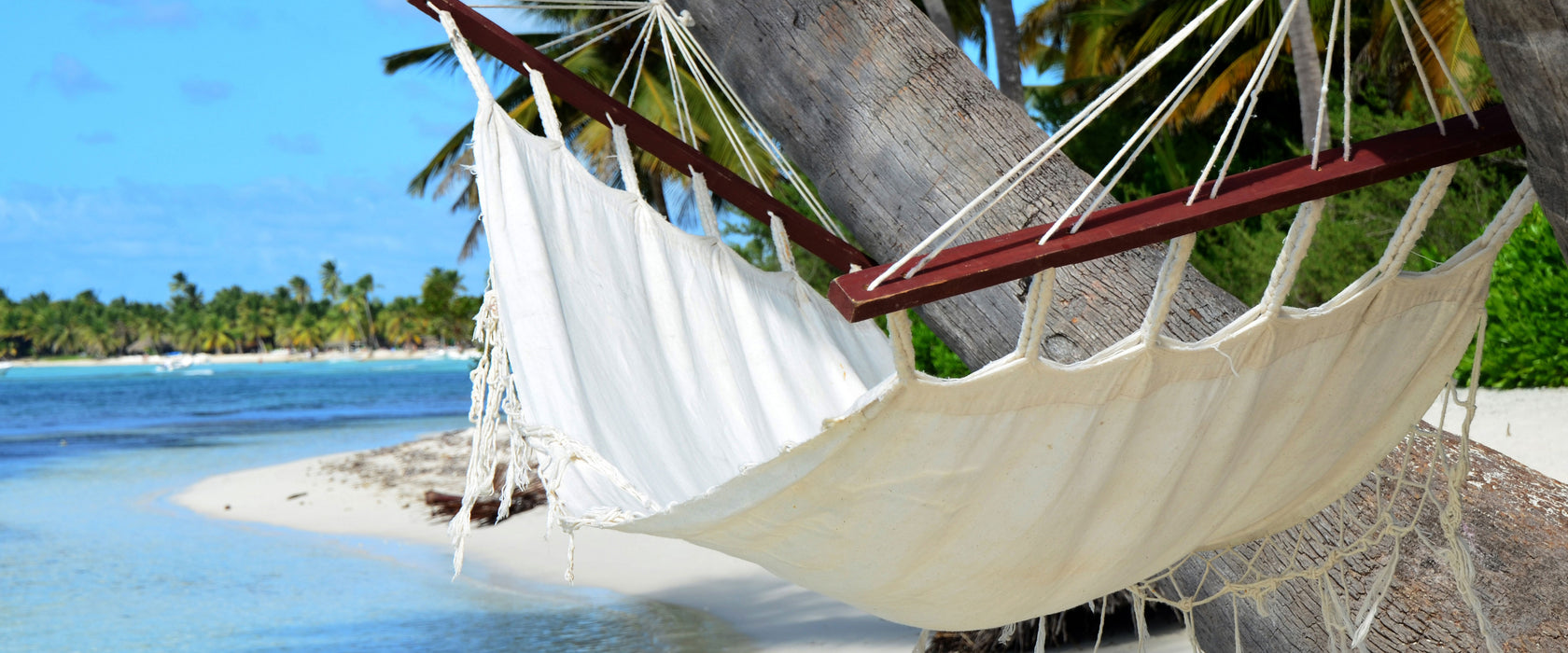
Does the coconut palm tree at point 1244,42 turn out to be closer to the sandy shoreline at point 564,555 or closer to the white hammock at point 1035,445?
the sandy shoreline at point 564,555

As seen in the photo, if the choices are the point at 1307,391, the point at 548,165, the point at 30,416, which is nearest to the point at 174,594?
the point at 548,165

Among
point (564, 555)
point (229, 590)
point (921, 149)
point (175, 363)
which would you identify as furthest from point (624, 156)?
point (175, 363)

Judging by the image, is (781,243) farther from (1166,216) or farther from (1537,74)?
(1537,74)

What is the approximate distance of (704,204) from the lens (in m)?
1.84

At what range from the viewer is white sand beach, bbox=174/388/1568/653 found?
12.6ft

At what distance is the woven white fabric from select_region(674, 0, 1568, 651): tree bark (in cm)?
21

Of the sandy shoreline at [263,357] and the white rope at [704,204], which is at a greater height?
the sandy shoreline at [263,357]

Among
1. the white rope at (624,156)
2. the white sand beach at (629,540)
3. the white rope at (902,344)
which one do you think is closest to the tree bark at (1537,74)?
the white rope at (902,344)

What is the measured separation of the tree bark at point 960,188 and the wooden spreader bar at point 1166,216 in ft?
1.26

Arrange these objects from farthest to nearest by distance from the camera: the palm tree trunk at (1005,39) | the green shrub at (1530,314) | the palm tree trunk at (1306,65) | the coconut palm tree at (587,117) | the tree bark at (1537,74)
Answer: the coconut palm tree at (587,117), the palm tree trunk at (1005,39), the palm tree trunk at (1306,65), the green shrub at (1530,314), the tree bark at (1537,74)

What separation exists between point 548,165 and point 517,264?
229mm

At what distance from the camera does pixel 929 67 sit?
143 centimetres

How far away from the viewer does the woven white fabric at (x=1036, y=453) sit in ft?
3.18

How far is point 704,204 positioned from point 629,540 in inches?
166
